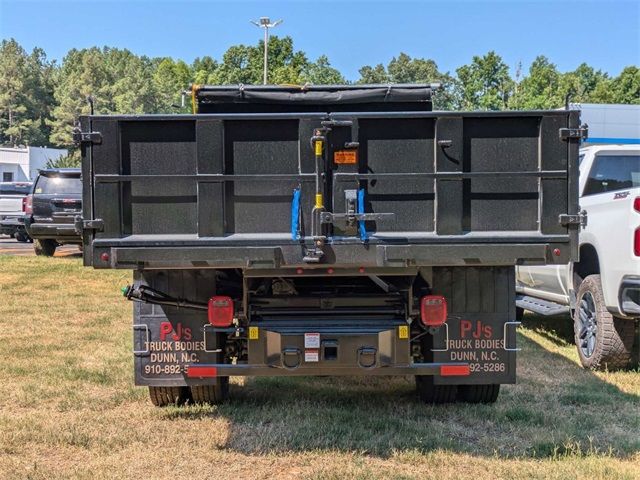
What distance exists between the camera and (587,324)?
6797mm

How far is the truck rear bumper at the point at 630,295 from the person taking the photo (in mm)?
5824

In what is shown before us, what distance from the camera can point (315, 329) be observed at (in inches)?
173

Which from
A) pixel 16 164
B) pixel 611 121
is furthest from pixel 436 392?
pixel 16 164

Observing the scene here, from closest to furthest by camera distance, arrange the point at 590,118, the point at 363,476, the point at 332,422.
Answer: the point at 363,476
the point at 332,422
the point at 590,118

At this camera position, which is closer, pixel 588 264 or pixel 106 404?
pixel 106 404

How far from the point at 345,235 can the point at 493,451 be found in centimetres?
176

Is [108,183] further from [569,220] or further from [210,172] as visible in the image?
[569,220]

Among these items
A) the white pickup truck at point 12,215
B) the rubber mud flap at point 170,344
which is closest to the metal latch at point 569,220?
the rubber mud flap at point 170,344

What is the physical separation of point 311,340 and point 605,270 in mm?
3331

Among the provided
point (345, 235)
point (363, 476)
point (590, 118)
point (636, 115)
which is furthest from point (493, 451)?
point (636, 115)

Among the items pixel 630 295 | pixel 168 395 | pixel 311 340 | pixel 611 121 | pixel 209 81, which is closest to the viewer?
pixel 311 340

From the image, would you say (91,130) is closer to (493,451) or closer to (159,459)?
(159,459)

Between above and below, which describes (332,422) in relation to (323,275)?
below

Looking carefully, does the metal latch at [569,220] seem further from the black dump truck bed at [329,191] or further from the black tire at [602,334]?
the black tire at [602,334]
